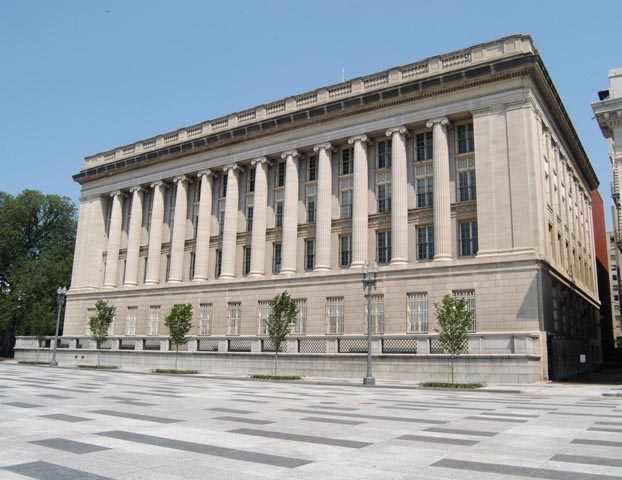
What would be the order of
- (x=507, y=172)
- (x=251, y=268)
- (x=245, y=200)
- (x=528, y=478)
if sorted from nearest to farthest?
(x=528, y=478) < (x=507, y=172) < (x=251, y=268) < (x=245, y=200)

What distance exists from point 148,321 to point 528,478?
4948cm

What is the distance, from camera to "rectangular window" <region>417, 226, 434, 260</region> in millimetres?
40000

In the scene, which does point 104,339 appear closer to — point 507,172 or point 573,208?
point 507,172

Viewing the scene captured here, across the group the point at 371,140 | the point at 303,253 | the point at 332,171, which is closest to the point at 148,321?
the point at 303,253

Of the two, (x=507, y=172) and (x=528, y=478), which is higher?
(x=507, y=172)

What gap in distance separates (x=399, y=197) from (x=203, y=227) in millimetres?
20097

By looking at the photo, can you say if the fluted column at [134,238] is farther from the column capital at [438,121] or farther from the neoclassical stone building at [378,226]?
the column capital at [438,121]

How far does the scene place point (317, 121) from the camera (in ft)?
151

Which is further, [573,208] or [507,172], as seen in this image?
[573,208]

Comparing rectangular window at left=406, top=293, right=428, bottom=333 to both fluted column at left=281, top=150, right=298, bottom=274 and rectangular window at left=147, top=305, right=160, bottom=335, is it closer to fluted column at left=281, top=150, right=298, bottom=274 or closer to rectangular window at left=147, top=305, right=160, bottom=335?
fluted column at left=281, top=150, right=298, bottom=274

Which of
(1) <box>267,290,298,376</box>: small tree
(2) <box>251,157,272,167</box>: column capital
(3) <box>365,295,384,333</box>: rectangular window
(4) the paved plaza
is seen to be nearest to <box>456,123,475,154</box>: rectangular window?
(3) <box>365,295,384,333</box>: rectangular window

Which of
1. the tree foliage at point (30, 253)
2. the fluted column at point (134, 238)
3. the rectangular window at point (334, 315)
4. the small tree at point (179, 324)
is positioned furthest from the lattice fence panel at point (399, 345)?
the tree foliage at point (30, 253)

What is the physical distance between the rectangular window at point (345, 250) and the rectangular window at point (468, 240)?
29.7ft

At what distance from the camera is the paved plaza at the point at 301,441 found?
25.1 ft
